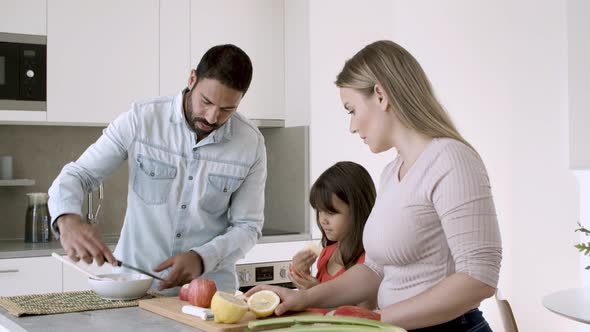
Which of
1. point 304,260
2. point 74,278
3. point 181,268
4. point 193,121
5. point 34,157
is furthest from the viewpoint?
point 34,157

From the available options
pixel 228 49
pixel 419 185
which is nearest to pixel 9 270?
pixel 228 49

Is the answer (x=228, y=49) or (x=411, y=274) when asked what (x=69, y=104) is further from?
(x=411, y=274)

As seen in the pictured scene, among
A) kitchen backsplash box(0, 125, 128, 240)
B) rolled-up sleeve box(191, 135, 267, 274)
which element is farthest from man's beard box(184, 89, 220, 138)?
kitchen backsplash box(0, 125, 128, 240)

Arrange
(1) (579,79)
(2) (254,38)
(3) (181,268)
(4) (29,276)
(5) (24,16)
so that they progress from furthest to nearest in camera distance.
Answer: (2) (254,38)
(1) (579,79)
(5) (24,16)
(4) (29,276)
(3) (181,268)

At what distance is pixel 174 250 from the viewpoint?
8.40 feet

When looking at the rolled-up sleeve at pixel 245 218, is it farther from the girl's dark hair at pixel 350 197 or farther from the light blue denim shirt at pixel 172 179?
the girl's dark hair at pixel 350 197

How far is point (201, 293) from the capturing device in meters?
1.96

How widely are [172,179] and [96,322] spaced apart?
0.76 meters

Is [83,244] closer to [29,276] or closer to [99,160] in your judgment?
[99,160]

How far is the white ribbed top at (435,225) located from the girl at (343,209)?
1.93ft

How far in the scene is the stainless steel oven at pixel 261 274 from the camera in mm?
3836

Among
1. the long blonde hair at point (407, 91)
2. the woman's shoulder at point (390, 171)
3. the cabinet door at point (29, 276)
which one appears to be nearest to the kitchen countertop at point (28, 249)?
the cabinet door at point (29, 276)

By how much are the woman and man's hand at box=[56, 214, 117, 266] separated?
1.73 feet

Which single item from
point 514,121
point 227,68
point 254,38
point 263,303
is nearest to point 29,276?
point 227,68
